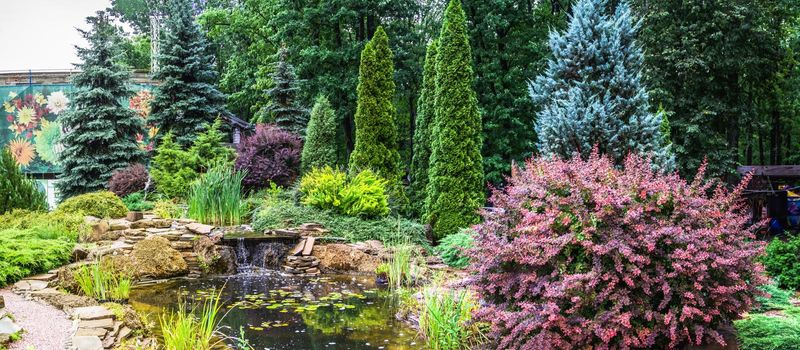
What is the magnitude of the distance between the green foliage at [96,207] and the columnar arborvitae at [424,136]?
589 centimetres

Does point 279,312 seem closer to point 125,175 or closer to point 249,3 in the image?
point 125,175

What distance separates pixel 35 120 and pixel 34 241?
15154 mm

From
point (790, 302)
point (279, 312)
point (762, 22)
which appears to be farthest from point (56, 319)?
point (762, 22)

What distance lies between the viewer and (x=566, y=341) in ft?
13.1

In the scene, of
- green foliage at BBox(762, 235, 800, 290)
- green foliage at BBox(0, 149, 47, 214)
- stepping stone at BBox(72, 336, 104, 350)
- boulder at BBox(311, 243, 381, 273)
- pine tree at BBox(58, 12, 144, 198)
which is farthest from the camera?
pine tree at BBox(58, 12, 144, 198)

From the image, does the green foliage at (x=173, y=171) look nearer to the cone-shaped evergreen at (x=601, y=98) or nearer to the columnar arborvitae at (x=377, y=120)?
the columnar arborvitae at (x=377, y=120)

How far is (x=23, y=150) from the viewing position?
20.5 m

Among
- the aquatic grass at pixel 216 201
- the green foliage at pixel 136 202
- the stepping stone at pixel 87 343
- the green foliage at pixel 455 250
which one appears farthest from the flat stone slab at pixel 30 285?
the green foliage at pixel 136 202

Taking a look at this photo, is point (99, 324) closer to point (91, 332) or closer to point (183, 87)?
point (91, 332)

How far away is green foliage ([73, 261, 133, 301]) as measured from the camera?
21.3ft

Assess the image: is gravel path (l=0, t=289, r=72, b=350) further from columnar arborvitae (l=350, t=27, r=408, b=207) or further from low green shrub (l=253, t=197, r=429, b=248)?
columnar arborvitae (l=350, t=27, r=408, b=207)

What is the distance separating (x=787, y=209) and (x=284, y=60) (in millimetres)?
13982

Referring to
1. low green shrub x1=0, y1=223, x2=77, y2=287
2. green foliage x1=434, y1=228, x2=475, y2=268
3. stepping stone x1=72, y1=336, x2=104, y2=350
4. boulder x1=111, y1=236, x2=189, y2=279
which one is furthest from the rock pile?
stepping stone x1=72, y1=336, x2=104, y2=350

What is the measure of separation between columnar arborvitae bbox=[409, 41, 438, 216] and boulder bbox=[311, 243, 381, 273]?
3.63m
